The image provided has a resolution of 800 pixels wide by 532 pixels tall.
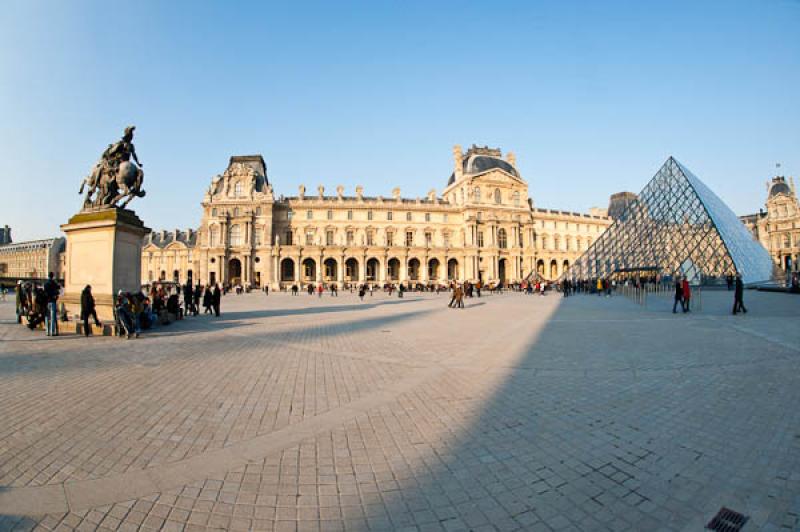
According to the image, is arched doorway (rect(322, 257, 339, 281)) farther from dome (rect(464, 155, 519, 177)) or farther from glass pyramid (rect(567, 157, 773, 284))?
glass pyramid (rect(567, 157, 773, 284))

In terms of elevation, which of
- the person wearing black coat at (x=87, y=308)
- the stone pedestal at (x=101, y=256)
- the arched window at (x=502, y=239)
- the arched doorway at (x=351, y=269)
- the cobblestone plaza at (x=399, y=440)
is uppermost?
the arched window at (x=502, y=239)

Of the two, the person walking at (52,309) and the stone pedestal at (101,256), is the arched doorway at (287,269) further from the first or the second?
the person walking at (52,309)

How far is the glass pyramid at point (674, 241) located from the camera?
31.5 m

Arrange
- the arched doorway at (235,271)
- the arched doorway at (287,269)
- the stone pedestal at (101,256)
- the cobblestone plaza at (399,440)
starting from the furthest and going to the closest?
the arched doorway at (287,269)
the arched doorway at (235,271)
the stone pedestal at (101,256)
the cobblestone plaza at (399,440)

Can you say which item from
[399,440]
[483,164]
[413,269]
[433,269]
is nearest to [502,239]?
[433,269]

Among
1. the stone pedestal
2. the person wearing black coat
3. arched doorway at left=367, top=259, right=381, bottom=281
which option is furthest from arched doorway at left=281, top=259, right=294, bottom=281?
the person wearing black coat

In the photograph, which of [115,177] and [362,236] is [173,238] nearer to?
[362,236]

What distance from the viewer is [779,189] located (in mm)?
A: 74312

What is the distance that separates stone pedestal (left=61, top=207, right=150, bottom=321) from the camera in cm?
1012

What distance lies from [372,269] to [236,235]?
20529 mm

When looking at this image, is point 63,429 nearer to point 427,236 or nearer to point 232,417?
point 232,417

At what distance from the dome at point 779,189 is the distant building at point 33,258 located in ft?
485

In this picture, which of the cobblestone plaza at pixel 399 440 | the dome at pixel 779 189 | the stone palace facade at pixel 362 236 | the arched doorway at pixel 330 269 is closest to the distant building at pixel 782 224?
the dome at pixel 779 189

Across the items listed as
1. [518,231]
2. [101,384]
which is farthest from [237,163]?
[101,384]
